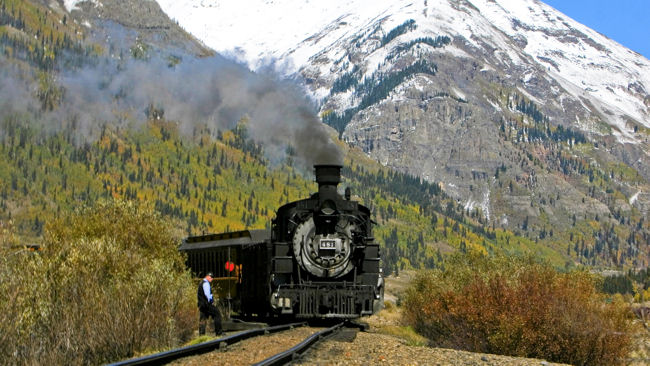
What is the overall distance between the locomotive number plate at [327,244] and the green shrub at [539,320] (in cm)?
522

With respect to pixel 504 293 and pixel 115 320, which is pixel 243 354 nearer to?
pixel 115 320

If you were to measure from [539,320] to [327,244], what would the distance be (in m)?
8.77

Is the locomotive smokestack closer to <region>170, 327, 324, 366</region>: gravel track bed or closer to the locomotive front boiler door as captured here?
the locomotive front boiler door

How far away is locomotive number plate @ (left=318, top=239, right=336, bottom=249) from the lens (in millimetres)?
33531

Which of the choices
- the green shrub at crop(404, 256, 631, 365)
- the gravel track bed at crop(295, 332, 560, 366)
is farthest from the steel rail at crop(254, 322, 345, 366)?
the green shrub at crop(404, 256, 631, 365)

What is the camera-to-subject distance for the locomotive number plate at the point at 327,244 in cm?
3353

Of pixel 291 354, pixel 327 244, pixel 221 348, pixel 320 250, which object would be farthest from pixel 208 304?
pixel 291 354

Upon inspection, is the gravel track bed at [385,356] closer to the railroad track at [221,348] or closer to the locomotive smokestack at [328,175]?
the railroad track at [221,348]

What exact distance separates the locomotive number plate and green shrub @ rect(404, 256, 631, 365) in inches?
206

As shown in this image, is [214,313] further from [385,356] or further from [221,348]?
[385,356]

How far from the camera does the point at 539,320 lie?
2914 centimetres

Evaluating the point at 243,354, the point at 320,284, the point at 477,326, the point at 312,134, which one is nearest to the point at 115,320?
the point at 243,354

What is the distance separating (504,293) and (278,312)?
887 cm

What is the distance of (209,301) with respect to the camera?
30.2 metres
